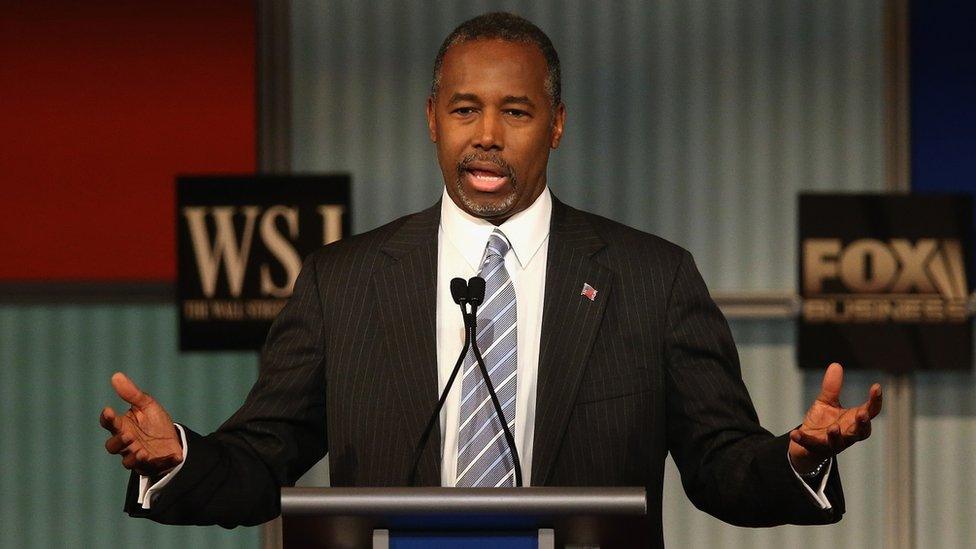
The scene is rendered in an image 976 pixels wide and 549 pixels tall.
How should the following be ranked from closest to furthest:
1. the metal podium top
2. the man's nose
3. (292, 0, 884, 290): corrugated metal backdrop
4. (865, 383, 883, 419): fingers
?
the metal podium top
(865, 383, 883, 419): fingers
the man's nose
(292, 0, 884, 290): corrugated metal backdrop

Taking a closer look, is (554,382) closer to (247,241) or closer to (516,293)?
(516,293)

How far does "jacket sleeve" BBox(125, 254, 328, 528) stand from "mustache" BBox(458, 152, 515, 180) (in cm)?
30

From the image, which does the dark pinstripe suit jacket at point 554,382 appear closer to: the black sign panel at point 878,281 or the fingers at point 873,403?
the fingers at point 873,403

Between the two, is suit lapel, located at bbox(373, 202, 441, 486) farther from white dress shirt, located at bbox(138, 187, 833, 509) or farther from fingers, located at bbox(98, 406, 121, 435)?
fingers, located at bbox(98, 406, 121, 435)

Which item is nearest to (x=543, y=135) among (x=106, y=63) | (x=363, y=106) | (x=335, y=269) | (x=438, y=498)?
(x=335, y=269)

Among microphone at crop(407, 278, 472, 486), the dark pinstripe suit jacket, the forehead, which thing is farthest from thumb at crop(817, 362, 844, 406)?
the forehead

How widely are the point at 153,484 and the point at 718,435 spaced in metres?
0.77

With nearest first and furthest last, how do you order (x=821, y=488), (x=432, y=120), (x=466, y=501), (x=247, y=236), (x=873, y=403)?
(x=466, y=501)
(x=873, y=403)
(x=821, y=488)
(x=432, y=120)
(x=247, y=236)

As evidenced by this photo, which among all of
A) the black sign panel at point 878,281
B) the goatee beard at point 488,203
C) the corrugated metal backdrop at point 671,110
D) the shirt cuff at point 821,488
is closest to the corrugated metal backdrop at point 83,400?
the corrugated metal backdrop at point 671,110

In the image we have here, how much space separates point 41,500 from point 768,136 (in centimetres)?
251

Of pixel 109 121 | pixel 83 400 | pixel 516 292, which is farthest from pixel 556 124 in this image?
pixel 83 400

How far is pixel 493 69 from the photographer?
2.04m

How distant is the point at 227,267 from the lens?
13.6 ft

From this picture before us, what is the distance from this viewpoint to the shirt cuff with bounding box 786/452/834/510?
1.71m
